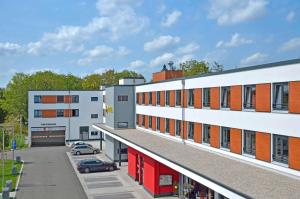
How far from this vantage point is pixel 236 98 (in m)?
22.5

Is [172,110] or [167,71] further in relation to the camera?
[167,71]

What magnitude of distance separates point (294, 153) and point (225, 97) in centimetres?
756

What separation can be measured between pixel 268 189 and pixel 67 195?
18365 mm

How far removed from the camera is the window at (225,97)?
23.8 m

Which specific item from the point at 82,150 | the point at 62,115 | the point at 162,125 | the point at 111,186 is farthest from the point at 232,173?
the point at 62,115

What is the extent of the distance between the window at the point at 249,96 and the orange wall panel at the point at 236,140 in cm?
174

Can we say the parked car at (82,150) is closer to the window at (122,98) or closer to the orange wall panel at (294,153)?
the window at (122,98)

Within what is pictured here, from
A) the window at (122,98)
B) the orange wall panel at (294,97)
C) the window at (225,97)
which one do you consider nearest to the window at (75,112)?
the window at (122,98)

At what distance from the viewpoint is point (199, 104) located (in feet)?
90.6

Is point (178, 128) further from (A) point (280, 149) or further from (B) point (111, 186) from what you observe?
(A) point (280, 149)

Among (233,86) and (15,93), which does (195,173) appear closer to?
(233,86)

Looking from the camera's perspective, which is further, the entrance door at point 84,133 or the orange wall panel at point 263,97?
the entrance door at point 84,133

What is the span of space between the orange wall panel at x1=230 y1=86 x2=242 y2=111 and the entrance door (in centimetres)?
4623

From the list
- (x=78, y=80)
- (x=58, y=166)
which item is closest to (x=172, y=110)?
(x=58, y=166)
